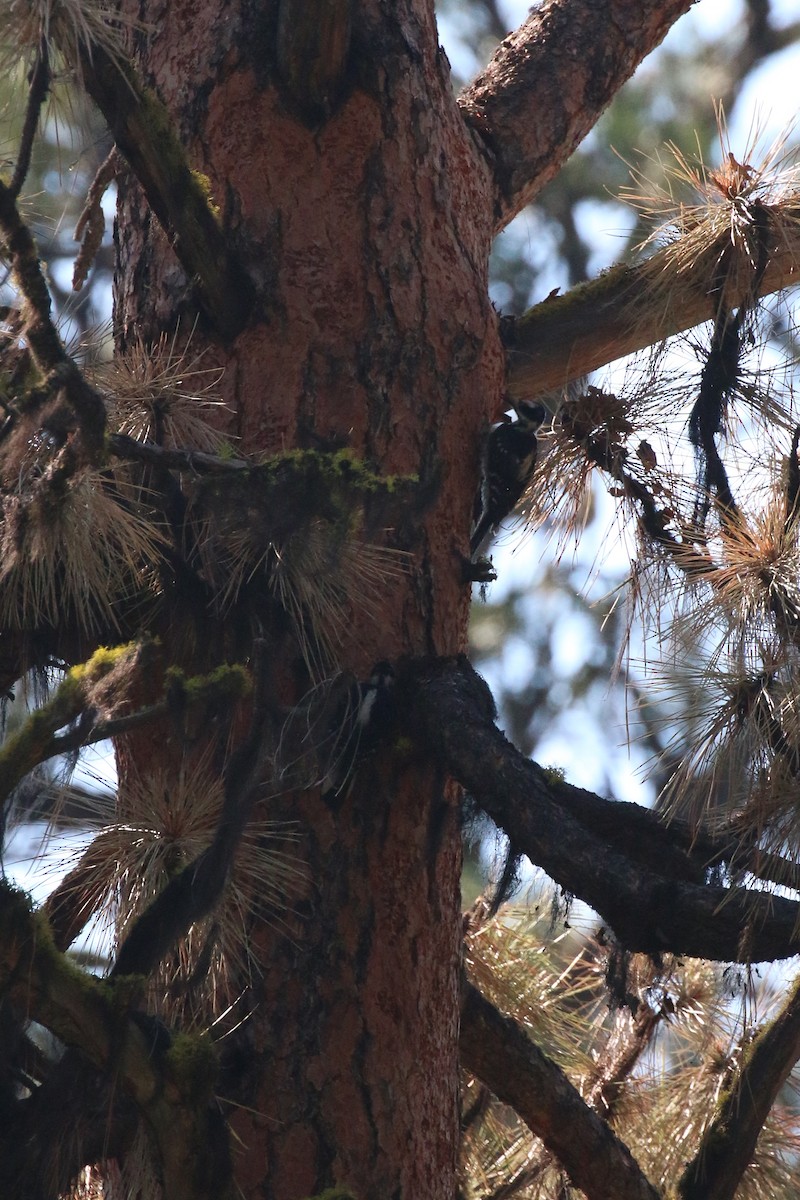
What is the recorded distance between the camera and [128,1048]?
56.6 inches

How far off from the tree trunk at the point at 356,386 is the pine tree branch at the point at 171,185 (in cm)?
6

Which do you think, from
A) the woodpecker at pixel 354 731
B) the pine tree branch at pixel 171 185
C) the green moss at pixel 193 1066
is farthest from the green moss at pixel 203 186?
the green moss at pixel 193 1066

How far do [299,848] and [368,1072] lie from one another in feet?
1.06

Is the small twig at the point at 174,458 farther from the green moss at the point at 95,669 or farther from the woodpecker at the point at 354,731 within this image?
the woodpecker at the point at 354,731

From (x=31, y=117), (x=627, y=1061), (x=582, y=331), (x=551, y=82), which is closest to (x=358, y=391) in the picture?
(x=582, y=331)

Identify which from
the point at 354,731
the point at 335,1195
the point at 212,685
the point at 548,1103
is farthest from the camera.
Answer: the point at 548,1103

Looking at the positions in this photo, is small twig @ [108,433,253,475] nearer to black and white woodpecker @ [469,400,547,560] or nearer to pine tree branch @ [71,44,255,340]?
pine tree branch @ [71,44,255,340]

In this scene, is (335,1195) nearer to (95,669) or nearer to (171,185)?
(95,669)

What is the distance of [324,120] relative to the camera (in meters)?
2.31

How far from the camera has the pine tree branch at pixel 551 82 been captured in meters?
2.78

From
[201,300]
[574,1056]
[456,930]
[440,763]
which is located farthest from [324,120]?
[574,1056]

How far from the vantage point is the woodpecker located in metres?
1.93

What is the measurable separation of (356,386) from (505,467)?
0.37 meters

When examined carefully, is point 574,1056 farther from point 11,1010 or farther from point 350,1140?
point 11,1010
